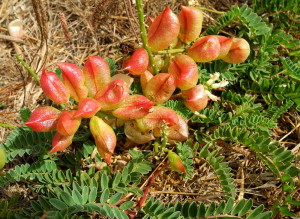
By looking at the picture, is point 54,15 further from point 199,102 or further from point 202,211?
point 202,211

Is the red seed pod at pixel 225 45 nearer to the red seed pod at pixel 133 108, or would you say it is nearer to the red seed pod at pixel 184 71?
the red seed pod at pixel 184 71

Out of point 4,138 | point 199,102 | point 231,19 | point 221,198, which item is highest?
point 231,19

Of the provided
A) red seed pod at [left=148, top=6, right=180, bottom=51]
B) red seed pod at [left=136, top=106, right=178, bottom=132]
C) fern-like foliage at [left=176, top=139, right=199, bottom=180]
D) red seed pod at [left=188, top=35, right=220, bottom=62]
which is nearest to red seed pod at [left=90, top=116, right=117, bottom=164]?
red seed pod at [left=136, top=106, right=178, bottom=132]

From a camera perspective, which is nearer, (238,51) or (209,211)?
(209,211)

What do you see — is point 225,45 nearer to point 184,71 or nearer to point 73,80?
point 184,71

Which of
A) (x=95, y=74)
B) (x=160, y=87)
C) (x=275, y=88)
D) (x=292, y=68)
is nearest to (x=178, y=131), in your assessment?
(x=160, y=87)

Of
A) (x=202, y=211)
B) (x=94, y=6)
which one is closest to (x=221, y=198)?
(x=202, y=211)
